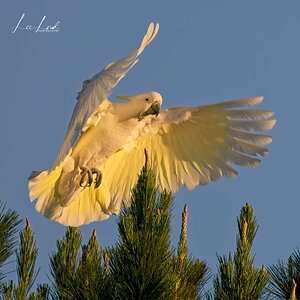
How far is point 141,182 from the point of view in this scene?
5.47m

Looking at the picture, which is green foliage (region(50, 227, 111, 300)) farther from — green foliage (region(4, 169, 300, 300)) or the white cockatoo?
the white cockatoo

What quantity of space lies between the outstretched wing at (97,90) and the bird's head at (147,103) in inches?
38.9

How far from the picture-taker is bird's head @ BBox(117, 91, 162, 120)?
9445 mm

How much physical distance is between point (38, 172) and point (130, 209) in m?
3.56

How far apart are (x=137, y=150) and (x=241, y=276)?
4.59m

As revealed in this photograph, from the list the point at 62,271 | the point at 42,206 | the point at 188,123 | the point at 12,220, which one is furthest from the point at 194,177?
the point at 12,220

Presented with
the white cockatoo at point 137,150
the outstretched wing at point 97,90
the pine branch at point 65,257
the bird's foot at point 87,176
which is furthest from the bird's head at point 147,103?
the pine branch at point 65,257

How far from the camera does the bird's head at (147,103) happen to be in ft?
31.0

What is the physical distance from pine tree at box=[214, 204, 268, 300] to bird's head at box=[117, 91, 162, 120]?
3.73m

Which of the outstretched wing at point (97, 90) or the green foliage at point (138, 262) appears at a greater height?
the outstretched wing at point (97, 90)

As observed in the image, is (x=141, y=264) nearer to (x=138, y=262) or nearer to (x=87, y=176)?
(x=138, y=262)

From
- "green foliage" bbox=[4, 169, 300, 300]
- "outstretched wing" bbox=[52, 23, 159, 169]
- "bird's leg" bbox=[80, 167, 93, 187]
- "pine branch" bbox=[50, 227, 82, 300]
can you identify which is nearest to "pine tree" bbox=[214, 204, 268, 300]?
"green foliage" bbox=[4, 169, 300, 300]

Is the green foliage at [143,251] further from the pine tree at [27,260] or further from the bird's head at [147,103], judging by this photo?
the bird's head at [147,103]

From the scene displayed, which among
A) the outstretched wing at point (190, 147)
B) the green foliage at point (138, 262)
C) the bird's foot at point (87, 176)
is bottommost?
the green foliage at point (138, 262)
